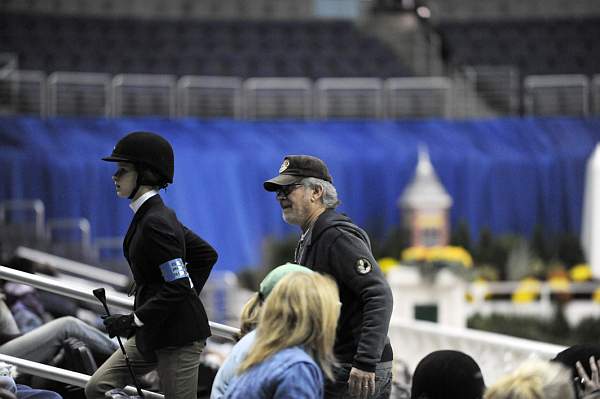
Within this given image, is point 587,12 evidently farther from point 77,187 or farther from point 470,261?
point 77,187

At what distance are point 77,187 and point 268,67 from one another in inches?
246

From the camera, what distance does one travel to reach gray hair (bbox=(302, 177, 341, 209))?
3.83 m

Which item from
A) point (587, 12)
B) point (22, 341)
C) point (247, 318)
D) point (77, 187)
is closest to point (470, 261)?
point (77, 187)

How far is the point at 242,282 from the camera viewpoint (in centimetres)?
1655

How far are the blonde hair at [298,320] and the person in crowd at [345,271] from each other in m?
0.44

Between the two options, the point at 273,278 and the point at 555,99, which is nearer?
the point at 273,278

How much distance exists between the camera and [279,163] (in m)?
17.9

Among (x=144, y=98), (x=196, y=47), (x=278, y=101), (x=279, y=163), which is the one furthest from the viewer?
(x=196, y=47)

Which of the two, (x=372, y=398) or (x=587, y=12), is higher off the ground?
(x=587, y=12)

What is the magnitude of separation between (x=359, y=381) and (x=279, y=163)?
14426 millimetres

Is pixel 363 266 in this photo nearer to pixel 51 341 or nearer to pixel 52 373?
pixel 52 373

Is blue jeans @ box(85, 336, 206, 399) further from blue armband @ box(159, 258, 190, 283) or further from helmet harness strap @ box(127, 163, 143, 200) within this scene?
helmet harness strap @ box(127, 163, 143, 200)

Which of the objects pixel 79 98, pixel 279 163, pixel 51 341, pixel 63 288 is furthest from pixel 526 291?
pixel 63 288

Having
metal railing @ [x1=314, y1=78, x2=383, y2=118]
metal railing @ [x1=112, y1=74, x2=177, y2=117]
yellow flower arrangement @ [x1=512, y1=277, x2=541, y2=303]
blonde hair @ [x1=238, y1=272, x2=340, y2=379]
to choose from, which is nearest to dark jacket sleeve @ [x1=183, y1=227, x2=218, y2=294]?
blonde hair @ [x1=238, y1=272, x2=340, y2=379]
